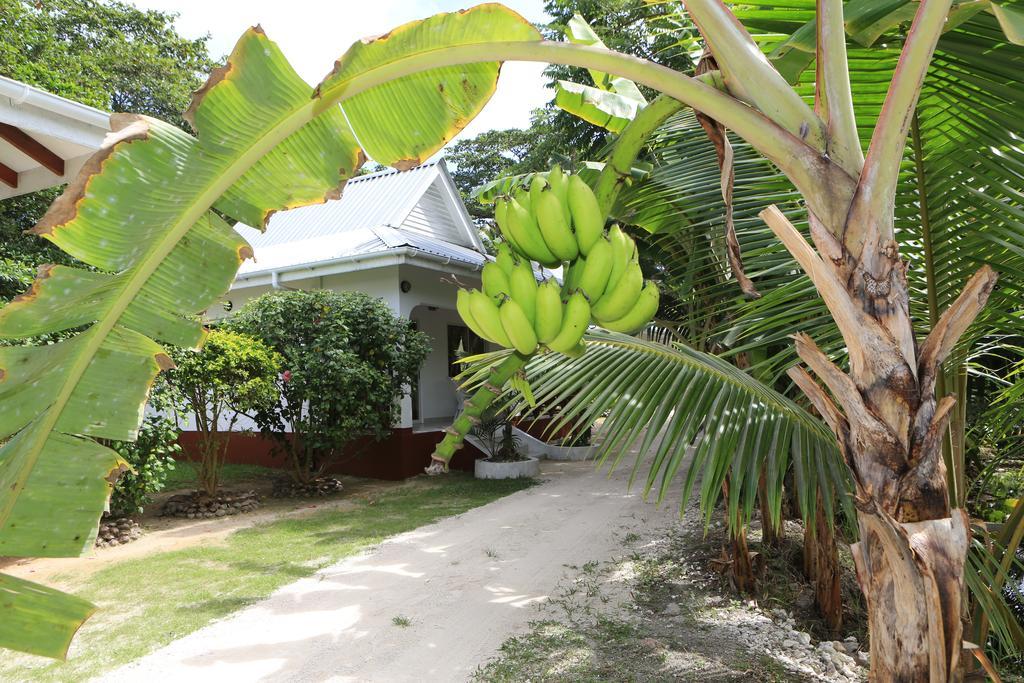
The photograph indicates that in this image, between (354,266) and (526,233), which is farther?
(354,266)

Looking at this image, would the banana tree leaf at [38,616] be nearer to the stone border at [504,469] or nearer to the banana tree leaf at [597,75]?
the banana tree leaf at [597,75]

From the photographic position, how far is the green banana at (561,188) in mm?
1909

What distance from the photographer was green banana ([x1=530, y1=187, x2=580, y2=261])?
190 centimetres

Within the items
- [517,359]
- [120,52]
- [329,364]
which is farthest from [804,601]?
[120,52]

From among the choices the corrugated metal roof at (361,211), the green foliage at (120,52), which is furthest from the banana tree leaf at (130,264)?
the green foliage at (120,52)

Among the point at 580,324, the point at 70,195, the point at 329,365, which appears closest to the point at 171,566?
the point at 329,365

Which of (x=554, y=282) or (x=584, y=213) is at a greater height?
(x=584, y=213)

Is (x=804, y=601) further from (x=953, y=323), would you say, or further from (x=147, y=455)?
(x=147, y=455)

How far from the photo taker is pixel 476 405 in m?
1.43

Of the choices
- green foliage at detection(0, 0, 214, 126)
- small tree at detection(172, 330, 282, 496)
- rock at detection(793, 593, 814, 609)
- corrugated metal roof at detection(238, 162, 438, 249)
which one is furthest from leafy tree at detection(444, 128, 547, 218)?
rock at detection(793, 593, 814, 609)

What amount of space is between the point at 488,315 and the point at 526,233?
29 cm

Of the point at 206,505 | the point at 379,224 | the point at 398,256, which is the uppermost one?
the point at 379,224

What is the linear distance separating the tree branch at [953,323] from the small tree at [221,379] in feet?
27.3

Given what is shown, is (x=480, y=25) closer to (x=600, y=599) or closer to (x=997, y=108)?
(x=997, y=108)
